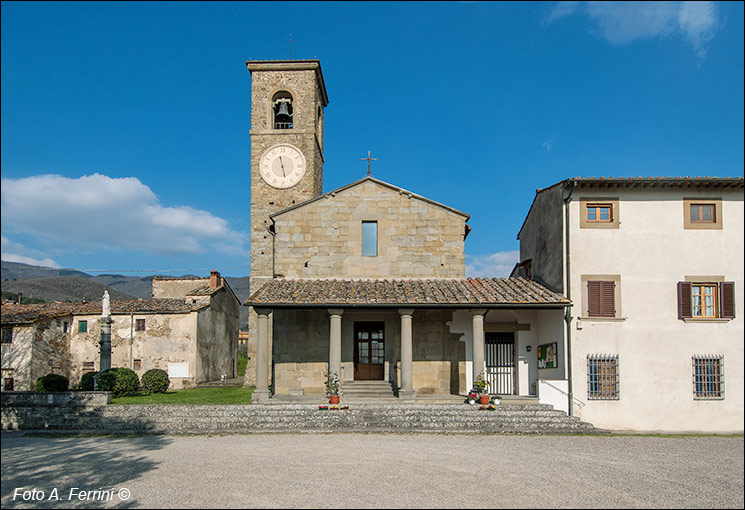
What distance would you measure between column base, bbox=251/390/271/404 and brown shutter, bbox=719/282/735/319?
46.4 feet

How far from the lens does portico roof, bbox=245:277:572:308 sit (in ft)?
58.9

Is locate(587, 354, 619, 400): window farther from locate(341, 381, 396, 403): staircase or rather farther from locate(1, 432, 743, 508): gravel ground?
locate(341, 381, 396, 403): staircase

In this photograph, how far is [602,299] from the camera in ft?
59.2

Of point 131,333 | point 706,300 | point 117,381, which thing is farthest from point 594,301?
point 131,333

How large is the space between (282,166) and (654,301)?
→ 19.2 m

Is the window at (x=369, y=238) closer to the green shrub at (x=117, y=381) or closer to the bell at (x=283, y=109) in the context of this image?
the green shrub at (x=117, y=381)

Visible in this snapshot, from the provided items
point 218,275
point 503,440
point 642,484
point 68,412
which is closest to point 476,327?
point 503,440

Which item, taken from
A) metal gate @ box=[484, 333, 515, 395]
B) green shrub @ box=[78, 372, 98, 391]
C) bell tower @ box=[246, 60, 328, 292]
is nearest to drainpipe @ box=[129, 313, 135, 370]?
bell tower @ box=[246, 60, 328, 292]

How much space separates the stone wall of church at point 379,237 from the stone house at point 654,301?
4637 mm

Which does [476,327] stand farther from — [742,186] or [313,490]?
[313,490]

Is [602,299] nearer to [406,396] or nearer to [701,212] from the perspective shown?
[701,212]

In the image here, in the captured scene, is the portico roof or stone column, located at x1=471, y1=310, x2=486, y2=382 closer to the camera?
the portico roof

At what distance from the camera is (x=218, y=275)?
35312 mm

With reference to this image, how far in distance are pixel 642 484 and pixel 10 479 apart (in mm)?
9684
